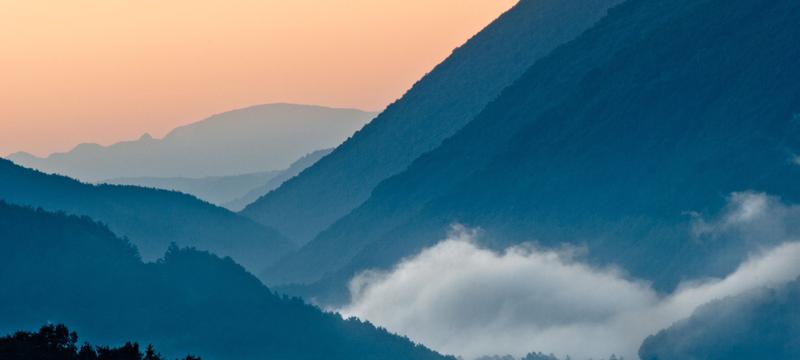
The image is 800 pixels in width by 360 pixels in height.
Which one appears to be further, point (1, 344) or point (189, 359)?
point (189, 359)

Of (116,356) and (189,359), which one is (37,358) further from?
(189,359)

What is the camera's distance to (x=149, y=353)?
394 feet

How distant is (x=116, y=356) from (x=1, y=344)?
9.00 m

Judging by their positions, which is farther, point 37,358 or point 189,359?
point 189,359

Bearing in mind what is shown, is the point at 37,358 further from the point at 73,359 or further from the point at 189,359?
the point at 189,359

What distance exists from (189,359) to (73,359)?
1142 centimetres

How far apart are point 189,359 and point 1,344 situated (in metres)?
16.6

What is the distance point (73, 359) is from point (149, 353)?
702cm

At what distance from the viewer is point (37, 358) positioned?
111 m

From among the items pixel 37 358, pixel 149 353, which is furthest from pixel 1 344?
pixel 149 353

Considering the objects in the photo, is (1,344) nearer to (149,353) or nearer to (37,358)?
(37,358)

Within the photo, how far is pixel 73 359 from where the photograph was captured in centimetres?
11475

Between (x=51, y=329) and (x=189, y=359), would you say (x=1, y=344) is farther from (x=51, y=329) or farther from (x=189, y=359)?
(x=189, y=359)

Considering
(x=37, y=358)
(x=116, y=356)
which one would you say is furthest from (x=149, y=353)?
(x=37, y=358)
